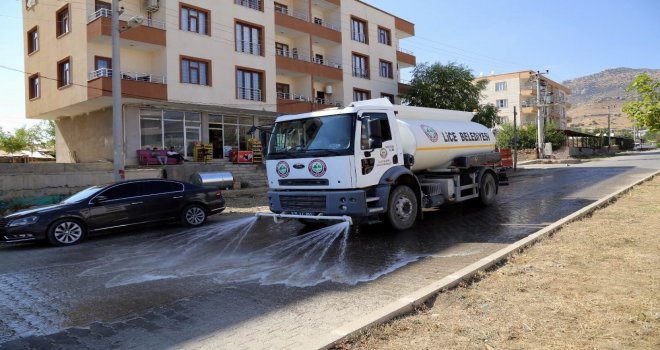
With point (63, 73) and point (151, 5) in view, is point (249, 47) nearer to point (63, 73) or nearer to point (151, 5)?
point (151, 5)

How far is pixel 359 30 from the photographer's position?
3859 cm

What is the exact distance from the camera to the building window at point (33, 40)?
28.2 m

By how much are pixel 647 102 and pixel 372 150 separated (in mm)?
9615

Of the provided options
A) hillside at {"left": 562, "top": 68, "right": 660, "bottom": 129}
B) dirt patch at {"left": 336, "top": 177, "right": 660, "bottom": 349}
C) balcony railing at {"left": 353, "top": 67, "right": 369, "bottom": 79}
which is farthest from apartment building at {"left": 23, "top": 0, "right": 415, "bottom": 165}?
hillside at {"left": 562, "top": 68, "right": 660, "bottom": 129}

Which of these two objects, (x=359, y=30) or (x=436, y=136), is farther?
(x=359, y=30)

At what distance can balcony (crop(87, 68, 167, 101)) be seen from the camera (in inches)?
868

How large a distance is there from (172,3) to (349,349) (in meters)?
25.0

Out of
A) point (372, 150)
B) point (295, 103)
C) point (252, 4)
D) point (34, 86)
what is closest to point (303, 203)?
point (372, 150)

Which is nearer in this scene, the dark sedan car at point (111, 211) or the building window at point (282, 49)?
the dark sedan car at point (111, 211)

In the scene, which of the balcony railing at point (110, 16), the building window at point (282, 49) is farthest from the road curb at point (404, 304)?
the building window at point (282, 49)

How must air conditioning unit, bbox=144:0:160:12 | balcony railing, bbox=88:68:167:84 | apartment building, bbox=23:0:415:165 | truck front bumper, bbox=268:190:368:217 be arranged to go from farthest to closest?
air conditioning unit, bbox=144:0:160:12
apartment building, bbox=23:0:415:165
balcony railing, bbox=88:68:167:84
truck front bumper, bbox=268:190:368:217

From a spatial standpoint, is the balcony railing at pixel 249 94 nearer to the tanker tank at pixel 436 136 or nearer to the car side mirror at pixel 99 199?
the tanker tank at pixel 436 136

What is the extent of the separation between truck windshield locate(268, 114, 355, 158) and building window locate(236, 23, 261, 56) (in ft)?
67.2

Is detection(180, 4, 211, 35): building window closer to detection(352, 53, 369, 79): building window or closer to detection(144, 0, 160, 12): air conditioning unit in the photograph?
detection(144, 0, 160, 12): air conditioning unit
